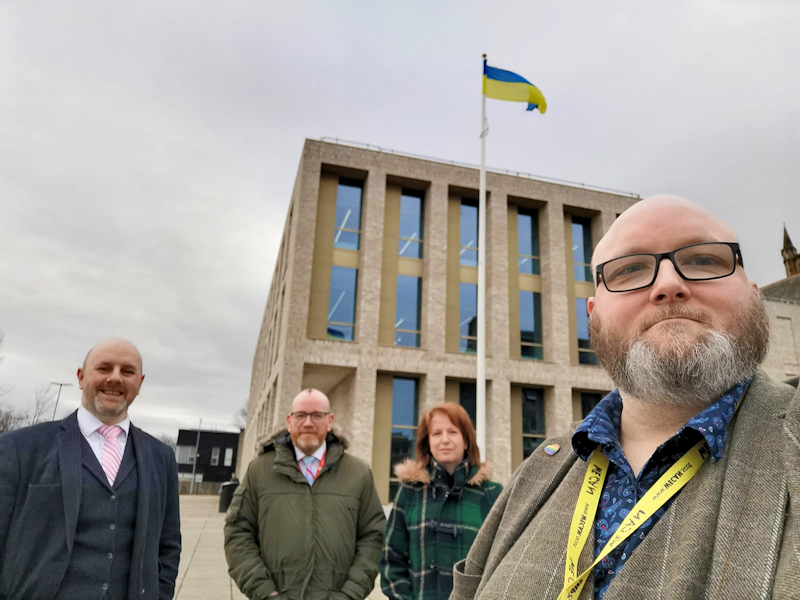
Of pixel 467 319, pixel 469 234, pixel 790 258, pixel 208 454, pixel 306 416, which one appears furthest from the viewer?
pixel 208 454

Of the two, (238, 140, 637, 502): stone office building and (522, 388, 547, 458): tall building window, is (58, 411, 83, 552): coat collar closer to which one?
(238, 140, 637, 502): stone office building

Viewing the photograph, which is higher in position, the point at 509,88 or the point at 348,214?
the point at 348,214

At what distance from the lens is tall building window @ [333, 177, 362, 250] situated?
75.3 ft

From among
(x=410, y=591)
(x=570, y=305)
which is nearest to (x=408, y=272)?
(x=570, y=305)

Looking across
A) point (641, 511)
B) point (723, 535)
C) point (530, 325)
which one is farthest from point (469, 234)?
point (723, 535)

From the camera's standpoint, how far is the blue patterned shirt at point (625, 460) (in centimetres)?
110

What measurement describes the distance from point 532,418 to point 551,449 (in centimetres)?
2298

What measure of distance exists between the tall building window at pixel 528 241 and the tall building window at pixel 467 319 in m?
3.12

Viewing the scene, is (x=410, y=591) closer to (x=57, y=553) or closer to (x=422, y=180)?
(x=57, y=553)

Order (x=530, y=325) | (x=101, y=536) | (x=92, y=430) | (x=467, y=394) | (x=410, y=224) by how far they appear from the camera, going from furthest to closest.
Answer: (x=530, y=325) → (x=410, y=224) → (x=467, y=394) → (x=92, y=430) → (x=101, y=536)

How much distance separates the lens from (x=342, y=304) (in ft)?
72.4

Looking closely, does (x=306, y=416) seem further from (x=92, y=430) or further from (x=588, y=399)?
(x=588, y=399)

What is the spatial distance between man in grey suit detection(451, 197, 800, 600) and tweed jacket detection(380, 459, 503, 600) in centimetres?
241

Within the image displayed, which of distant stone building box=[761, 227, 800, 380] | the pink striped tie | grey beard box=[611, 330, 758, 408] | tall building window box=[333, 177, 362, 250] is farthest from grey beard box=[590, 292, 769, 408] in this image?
distant stone building box=[761, 227, 800, 380]
